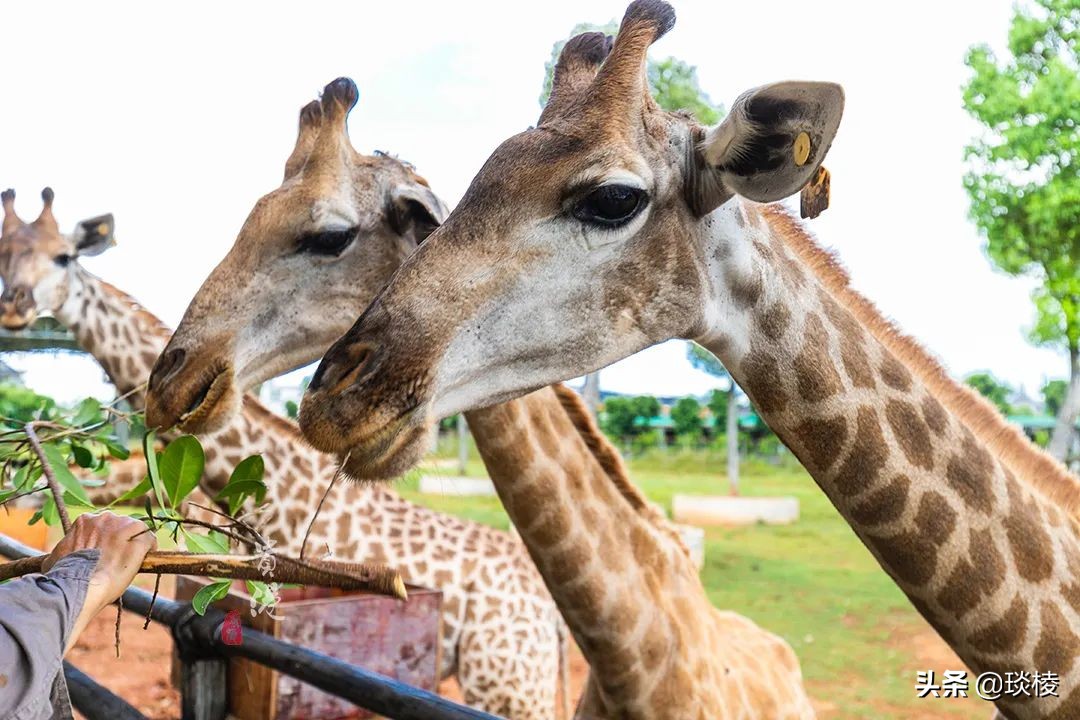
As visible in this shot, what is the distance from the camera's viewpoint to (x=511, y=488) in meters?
2.45

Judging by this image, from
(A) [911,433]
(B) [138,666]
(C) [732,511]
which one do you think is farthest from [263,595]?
(C) [732,511]

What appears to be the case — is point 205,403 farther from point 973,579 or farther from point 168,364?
point 973,579

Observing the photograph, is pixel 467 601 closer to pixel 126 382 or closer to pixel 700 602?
pixel 700 602

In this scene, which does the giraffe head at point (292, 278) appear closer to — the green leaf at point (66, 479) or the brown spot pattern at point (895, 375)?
the green leaf at point (66, 479)

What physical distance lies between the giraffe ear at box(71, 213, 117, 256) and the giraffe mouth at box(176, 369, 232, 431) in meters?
3.58

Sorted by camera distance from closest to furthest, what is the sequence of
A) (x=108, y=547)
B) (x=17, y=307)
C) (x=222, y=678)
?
(x=108, y=547), (x=222, y=678), (x=17, y=307)

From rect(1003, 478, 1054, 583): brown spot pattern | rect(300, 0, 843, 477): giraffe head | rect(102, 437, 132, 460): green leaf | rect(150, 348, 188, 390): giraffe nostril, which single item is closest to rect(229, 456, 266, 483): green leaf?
rect(300, 0, 843, 477): giraffe head

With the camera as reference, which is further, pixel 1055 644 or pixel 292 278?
pixel 292 278

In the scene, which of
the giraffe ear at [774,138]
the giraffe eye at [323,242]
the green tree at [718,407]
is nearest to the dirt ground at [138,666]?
the giraffe eye at [323,242]

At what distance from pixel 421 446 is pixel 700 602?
139 cm

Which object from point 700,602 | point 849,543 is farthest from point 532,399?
point 849,543

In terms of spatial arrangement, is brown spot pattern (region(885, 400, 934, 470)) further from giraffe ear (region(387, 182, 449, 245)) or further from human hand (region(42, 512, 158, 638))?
giraffe ear (region(387, 182, 449, 245))

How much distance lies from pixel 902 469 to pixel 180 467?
4.40 feet

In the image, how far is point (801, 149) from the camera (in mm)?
1642
